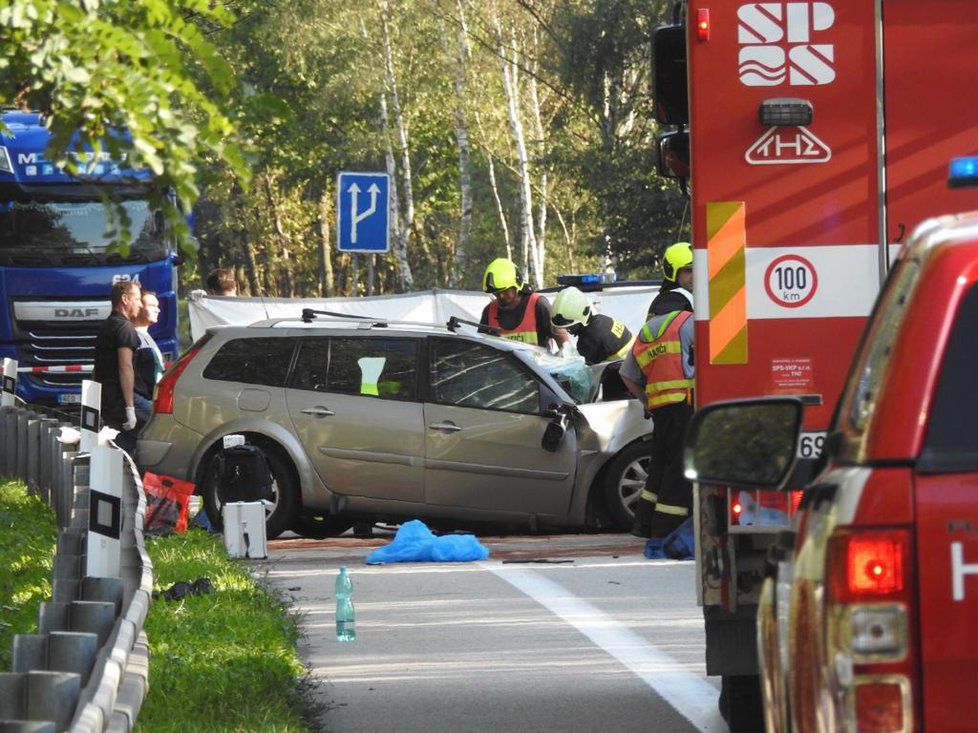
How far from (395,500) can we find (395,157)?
50.2m

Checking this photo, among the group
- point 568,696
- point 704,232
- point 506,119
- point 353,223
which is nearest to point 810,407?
point 704,232

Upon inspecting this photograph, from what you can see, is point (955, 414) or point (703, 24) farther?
point (703, 24)

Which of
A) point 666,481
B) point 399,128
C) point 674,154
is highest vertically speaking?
point 399,128

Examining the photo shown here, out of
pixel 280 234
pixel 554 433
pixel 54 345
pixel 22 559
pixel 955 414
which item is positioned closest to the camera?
pixel 955 414

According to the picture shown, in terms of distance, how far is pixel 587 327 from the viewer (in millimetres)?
15516

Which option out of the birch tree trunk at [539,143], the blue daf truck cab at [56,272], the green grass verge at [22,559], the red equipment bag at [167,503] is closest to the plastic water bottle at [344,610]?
the green grass verge at [22,559]

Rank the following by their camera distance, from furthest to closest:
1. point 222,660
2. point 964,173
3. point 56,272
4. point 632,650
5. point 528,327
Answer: point 56,272
point 528,327
point 632,650
point 222,660
point 964,173

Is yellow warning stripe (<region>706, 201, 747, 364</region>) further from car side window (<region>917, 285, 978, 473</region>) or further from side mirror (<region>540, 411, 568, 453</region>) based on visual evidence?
side mirror (<region>540, 411, 568, 453</region>)

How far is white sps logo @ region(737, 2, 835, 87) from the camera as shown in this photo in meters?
6.51

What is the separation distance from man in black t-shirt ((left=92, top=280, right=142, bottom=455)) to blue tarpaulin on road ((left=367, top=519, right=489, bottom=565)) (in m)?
2.94

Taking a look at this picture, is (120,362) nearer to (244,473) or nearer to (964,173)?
(244,473)

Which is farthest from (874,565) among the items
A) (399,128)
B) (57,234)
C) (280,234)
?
(280,234)

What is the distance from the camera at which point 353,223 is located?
17.9 metres

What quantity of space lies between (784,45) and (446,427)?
308 inches
